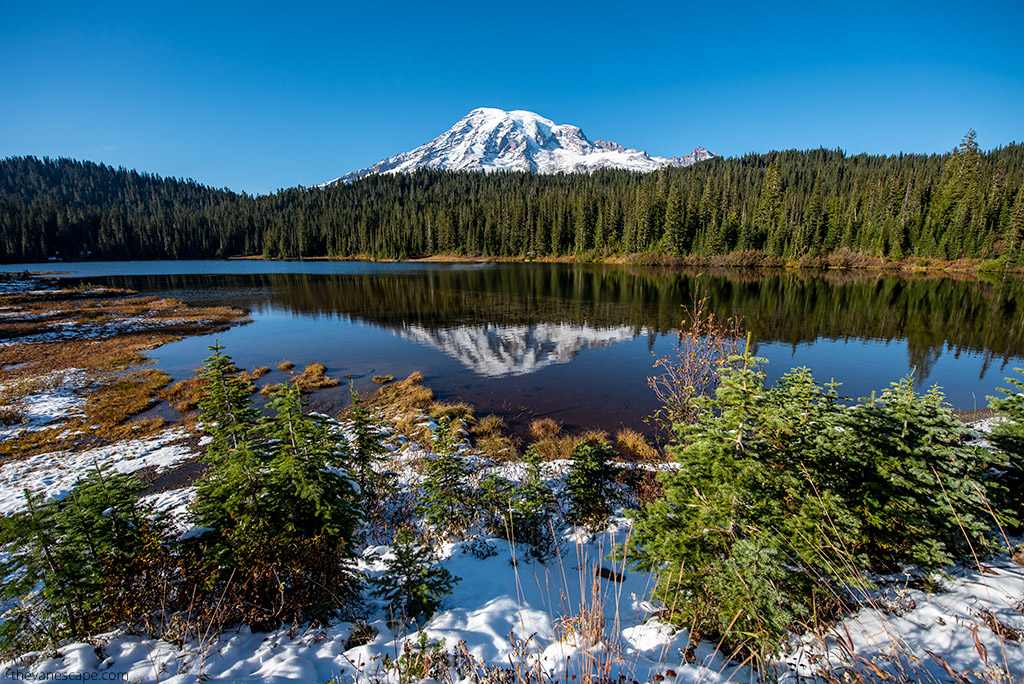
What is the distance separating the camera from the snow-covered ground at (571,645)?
3.71 meters

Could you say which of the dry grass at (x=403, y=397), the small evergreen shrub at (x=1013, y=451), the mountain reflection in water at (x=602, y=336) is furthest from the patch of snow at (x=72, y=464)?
the small evergreen shrub at (x=1013, y=451)

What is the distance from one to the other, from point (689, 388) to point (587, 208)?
11621 centimetres

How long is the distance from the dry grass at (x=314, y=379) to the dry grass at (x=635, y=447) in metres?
14.8

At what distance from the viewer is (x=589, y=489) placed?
8.64 meters

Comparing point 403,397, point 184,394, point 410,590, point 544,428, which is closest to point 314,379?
point 184,394

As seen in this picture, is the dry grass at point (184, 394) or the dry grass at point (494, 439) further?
the dry grass at point (184, 394)

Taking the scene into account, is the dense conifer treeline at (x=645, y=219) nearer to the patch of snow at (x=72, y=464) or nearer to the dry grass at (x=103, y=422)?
the dry grass at (x=103, y=422)

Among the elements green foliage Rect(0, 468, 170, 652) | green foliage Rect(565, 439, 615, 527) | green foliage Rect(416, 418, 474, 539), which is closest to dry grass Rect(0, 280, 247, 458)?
green foliage Rect(0, 468, 170, 652)

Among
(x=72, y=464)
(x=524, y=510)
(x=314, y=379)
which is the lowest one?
(x=72, y=464)

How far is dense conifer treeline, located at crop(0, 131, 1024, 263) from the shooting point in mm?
80438

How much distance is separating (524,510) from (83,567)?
627 centimetres

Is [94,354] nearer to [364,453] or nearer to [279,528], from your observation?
[364,453]

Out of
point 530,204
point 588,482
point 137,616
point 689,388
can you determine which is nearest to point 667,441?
point 689,388

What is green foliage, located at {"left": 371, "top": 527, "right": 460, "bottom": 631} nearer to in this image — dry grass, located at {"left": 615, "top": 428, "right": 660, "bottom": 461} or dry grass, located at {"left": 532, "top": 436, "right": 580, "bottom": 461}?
dry grass, located at {"left": 532, "top": 436, "right": 580, "bottom": 461}
